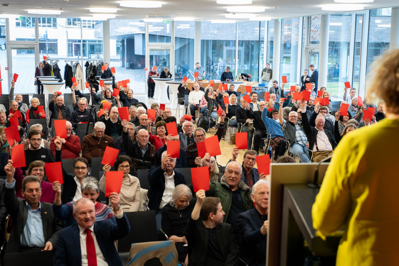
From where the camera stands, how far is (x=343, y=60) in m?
13.5

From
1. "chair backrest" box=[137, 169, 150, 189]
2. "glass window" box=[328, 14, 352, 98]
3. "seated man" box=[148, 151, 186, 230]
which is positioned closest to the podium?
"seated man" box=[148, 151, 186, 230]

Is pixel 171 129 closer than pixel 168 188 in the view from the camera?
No

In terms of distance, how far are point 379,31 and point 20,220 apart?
37.0 feet

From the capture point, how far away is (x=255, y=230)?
112 inches

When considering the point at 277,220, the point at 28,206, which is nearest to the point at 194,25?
the point at 28,206

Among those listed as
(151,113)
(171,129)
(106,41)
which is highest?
(106,41)

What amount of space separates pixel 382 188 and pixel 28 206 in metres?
3.11

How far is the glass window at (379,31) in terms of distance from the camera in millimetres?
11406

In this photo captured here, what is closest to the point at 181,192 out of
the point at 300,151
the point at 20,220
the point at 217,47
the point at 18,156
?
the point at 20,220

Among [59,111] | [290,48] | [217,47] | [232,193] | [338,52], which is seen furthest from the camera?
[217,47]

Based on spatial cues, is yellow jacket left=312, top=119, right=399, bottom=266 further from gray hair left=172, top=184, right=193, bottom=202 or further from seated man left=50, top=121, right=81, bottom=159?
seated man left=50, top=121, right=81, bottom=159

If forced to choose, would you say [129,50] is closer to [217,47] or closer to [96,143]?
[217,47]

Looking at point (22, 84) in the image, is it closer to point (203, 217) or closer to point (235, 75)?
point (235, 75)

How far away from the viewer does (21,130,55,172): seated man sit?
16.2ft
